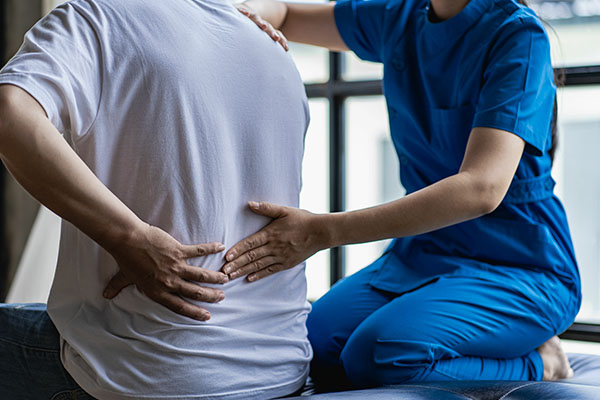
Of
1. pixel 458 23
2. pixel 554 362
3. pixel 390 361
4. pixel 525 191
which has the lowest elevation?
pixel 554 362

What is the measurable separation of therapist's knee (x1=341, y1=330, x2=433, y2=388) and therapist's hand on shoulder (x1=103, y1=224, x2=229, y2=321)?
0.40 meters

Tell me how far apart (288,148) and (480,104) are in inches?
17.5

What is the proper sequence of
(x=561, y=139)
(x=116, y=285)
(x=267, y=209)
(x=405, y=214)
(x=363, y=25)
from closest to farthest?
1. (x=116, y=285)
2. (x=267, y=209)
3. (x=405, y=214)
4. (x=363, y=25)
5. (x=561, y=139)

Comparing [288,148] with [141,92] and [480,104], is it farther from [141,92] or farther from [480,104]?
[480,104]

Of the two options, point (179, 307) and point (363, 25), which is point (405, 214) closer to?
point (179, 307)

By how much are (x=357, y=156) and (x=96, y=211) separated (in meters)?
1.91

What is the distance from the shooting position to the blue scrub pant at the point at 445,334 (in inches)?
50.2

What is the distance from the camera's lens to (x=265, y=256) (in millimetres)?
1071

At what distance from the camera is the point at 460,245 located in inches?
59.7

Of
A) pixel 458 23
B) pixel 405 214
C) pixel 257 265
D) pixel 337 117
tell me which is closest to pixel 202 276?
pixel 257 265

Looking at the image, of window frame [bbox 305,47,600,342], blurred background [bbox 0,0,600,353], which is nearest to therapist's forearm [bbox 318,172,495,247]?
blurred background [bbox 0,0,600,353]

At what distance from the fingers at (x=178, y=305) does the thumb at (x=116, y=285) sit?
4 centimetres

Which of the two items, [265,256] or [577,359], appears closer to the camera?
[265,256]

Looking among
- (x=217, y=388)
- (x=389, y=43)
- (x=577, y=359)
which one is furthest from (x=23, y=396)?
(x=577, y=359)
